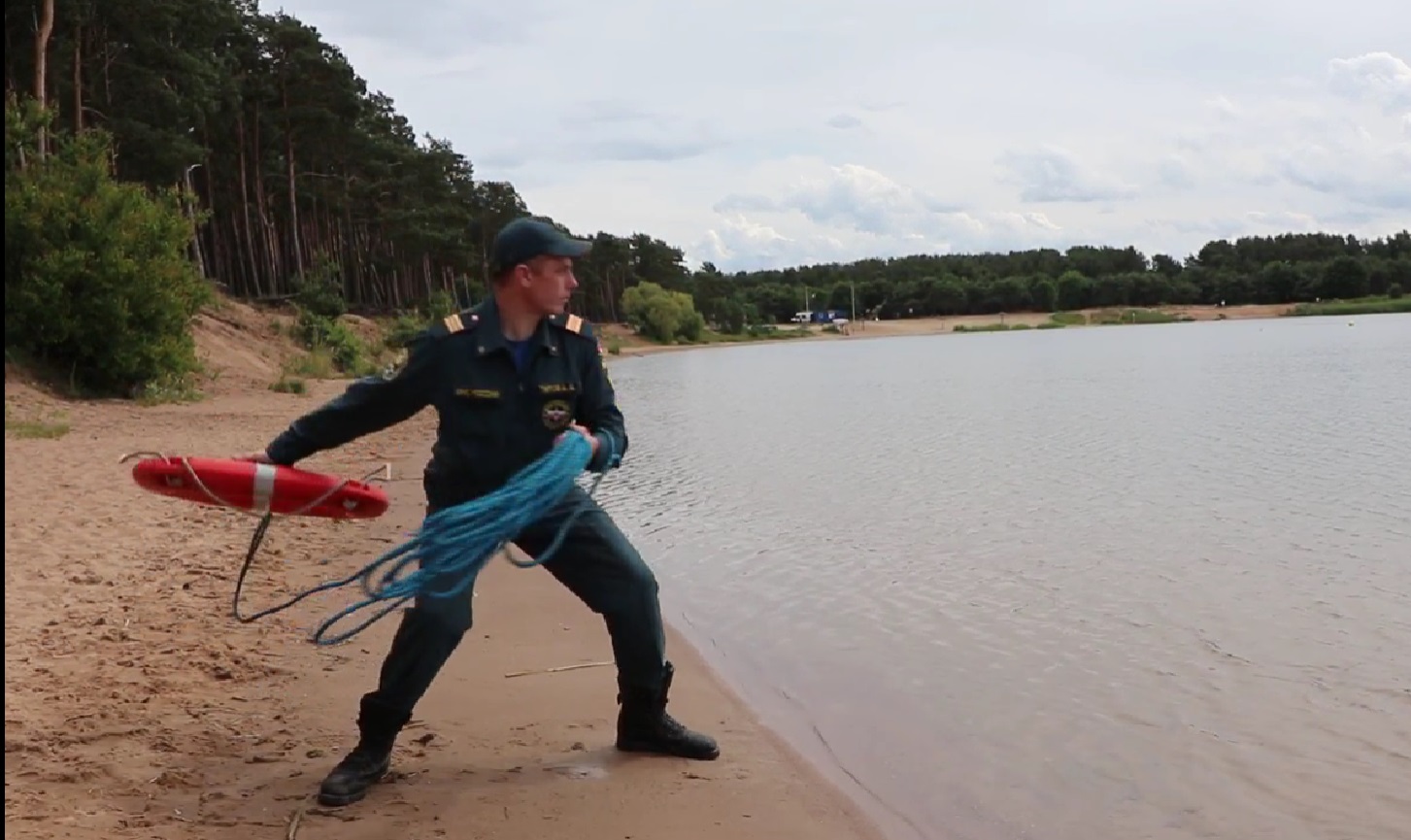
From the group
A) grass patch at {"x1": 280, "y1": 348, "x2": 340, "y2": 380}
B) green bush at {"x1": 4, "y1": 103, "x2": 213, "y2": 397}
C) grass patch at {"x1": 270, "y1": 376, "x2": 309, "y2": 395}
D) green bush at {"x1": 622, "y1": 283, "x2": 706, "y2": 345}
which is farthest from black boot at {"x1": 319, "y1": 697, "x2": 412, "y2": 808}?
green bush at {"x1": 622, "y1": 283, "x2": 706, "y2": 345}

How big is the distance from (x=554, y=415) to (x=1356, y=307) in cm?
13804

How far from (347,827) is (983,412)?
24.7m

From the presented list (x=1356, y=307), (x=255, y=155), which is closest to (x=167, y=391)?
(x=255, y=155)

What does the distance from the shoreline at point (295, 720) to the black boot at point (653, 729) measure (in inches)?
2.4

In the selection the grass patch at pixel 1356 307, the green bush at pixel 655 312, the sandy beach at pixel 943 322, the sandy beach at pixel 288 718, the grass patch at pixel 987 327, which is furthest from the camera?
the grass patch at pixel 987 327

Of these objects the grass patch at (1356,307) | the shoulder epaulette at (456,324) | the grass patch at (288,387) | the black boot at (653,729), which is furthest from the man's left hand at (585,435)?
the grass patch at (1356,307)

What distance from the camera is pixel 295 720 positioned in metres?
5.63

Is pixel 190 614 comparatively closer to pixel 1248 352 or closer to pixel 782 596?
pixel 782 596

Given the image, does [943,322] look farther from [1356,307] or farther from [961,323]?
[1356,307]

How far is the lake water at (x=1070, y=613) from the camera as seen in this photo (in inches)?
218

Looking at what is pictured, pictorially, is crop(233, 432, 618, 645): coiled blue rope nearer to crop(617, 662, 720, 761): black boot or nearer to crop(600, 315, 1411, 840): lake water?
crop(617, 662, 720, 761): black boot

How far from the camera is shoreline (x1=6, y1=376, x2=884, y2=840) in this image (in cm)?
455

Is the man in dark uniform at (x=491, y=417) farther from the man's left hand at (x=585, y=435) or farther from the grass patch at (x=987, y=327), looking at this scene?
the grass patch at (x=987, y=327)

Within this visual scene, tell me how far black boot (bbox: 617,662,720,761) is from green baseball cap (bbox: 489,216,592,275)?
1.70m
